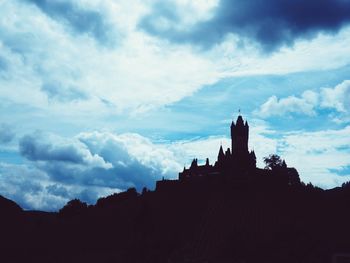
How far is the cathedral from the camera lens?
106938 mm

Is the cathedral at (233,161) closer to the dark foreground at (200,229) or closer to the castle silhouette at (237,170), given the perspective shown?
the castle silhouette at (237,170)

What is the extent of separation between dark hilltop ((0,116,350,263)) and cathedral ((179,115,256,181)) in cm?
73

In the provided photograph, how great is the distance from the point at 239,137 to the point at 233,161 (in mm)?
22057

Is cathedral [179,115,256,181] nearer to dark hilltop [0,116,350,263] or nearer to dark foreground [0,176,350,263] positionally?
dark hilltop [0,116,350,263]

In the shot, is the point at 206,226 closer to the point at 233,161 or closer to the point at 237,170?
the point at 237,170

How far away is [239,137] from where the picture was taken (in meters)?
134

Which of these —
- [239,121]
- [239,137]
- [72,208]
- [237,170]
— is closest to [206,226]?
[237,170]

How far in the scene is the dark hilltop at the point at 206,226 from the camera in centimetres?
5675

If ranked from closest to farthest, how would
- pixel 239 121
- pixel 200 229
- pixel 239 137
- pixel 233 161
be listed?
1. pixel 200 229
2. pixel 233 161
3. pixel 239 137
4. pixel 239 121

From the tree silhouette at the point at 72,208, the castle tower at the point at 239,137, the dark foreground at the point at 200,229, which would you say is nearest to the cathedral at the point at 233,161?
the castle tower at the point at 239,137

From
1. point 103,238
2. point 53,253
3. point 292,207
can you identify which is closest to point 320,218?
point 292,207

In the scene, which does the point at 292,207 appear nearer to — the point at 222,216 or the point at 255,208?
the point at 255,208

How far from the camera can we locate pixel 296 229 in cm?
5744

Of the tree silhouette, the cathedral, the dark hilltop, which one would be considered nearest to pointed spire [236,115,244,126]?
the cathedral
